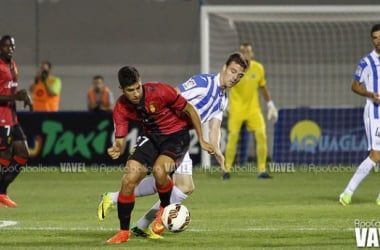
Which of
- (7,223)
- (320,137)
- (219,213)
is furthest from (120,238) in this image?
(320,137)

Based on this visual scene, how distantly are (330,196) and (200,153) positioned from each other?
518cm

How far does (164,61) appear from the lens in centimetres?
2570

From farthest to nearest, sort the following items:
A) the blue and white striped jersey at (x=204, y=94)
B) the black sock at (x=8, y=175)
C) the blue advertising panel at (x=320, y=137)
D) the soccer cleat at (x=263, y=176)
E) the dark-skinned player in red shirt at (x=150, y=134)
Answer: the blue advertising panel at (x=320, y=137) → the soccer cleat at (x=263, y=176) → the black sock at (x=8, y=175) → the blue and white striped jersey at (x=204, y=94) → the dark-skinned player in red shirt at (x=150, y=134)

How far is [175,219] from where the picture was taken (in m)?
10.0

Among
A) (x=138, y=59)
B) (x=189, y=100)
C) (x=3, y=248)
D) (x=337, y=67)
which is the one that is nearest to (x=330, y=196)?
(x=189, y=100)

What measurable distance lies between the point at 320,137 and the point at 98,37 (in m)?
7.63

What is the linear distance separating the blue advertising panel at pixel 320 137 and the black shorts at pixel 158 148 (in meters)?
10.2

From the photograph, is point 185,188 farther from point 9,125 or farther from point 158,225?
point 9,125

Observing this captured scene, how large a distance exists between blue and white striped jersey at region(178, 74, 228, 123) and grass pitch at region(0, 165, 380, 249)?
1207 mm

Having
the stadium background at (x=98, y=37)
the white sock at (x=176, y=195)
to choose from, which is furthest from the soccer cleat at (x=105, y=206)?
the stadium background at (x=98, y=37)

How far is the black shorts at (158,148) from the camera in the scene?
10155mm

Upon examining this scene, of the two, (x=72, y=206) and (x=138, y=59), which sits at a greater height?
(x=138, y=59)

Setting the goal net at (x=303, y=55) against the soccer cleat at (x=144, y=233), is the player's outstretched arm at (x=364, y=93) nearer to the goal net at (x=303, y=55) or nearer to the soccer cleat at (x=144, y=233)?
the soccer cleat at (x=144, y=233)

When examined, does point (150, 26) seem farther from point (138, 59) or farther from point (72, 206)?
point (72, 206)
